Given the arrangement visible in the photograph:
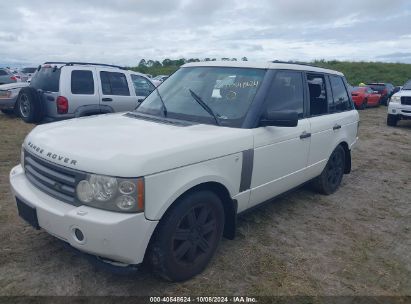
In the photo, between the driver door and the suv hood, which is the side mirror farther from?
the suv hood

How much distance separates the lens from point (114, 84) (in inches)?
347

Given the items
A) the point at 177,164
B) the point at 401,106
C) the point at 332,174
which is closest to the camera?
the point at 177,164

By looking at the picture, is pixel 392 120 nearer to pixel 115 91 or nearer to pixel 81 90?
pixel 115 91

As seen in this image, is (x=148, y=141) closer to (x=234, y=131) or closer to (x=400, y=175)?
(x=234, y=131)

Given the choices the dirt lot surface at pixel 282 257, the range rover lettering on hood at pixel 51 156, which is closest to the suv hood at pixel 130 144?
the range rover lettering on hood at pixel 51 156

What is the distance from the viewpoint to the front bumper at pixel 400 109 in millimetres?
13125

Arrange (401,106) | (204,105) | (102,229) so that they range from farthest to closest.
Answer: (401,106), (204,105), (102,229)

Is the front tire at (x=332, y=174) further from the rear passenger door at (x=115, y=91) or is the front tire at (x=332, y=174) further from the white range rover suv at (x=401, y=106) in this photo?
the white range rover suv at (x=401, y=106)

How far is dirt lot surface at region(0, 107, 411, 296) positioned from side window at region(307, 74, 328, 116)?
4.51ft

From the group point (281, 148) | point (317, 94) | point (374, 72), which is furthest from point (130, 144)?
point (374, 72)

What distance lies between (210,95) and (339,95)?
260 centimetres

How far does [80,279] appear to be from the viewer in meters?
3.13

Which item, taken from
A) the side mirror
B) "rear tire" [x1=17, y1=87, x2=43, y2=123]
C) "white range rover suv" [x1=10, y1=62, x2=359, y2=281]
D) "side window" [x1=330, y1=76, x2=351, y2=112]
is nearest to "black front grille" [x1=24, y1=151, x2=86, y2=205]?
"white range rover suv" [x1=10, y1=62, x2=359, y2=281]

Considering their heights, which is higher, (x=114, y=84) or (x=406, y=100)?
(x=114, y=84)
